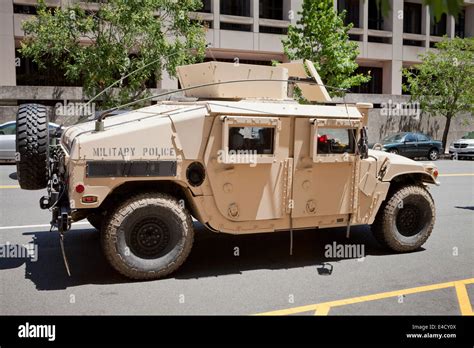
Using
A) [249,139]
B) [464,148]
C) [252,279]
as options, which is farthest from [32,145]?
[464,148]

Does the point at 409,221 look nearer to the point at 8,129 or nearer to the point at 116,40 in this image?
the point at 116,40

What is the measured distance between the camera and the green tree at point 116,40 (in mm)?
19359

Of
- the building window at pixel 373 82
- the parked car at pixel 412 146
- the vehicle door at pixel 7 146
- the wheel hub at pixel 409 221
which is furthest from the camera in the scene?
the building window at pixel 373 82

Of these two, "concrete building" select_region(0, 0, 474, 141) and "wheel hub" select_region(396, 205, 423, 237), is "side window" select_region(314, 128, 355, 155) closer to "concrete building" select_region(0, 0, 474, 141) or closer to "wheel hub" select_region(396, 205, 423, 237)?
"wheel hub" select_region(396, 205, 423, 237)

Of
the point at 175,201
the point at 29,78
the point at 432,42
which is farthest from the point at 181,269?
the point at 432,42

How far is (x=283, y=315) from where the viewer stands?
223 inches

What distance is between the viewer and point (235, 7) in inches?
1403

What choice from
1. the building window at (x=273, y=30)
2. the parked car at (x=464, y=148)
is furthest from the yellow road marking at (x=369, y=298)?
the building window at (x=273, y=30)

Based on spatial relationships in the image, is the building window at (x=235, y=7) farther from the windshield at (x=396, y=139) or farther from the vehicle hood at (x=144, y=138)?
the vehicle hood at (x=144, y=138)

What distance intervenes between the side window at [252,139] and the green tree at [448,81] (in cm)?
2714

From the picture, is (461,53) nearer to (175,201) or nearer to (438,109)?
(438,109)

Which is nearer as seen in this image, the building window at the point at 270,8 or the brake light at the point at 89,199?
the brake light at the point at 89,199

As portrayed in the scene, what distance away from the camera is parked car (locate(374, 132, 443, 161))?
26359mm

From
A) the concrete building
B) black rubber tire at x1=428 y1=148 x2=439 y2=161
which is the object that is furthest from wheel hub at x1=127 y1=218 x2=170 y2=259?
black rubber tire at x1=428 y1=148 x2=439 y2=161
